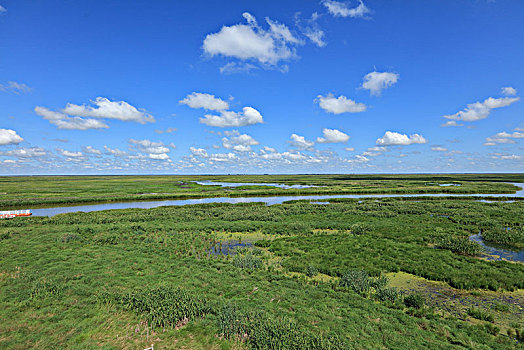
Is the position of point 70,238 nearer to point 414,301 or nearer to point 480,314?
point 414,301

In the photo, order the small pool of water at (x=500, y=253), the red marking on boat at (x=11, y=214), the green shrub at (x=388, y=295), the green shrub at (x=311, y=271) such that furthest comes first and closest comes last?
the red marking on boat at (x=11, y=214)
the small pool of water at (x=500, y=253)
the green shrub at (x=311, y=271)
the green shrub at (x=388, y=295)

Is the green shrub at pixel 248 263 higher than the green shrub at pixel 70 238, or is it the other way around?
the green shrub at pixel 70 238

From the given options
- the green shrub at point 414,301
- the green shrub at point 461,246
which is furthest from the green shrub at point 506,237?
the green shrub at point 414,301

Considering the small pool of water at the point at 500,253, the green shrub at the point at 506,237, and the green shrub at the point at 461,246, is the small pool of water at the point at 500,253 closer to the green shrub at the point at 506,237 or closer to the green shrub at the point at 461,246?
the green shrub at the point at 461,246

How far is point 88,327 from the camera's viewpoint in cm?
996

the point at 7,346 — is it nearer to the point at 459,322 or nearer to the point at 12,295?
the point at 12,295

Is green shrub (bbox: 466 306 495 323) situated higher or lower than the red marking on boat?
lower

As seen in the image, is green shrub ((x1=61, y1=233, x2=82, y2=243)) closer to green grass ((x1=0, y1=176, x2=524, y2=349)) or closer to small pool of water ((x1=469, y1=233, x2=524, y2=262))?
green grass ((x1=0, y1=176, x2=524, y2=349))

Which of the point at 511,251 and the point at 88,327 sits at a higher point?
the point at 88,327

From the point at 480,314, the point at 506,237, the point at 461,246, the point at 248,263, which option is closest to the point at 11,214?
the point at 248,263

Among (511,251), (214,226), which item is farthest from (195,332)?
(511,251)

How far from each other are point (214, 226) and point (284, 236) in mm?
10357

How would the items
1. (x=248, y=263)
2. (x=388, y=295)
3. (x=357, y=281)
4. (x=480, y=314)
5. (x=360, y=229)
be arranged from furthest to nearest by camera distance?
(x=360, y=229), (x=248, y=263), (x=357, y=281), (x=388, y=295), (x=480, y=314)

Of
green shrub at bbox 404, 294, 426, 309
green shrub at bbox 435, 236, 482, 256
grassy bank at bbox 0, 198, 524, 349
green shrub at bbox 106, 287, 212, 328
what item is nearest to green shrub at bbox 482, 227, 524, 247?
grassy bank at bbox 0, 198, 524, 349
